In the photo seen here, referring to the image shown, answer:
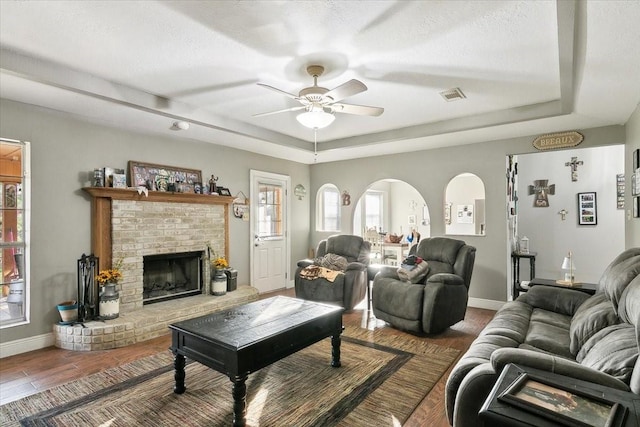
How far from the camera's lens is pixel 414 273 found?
410 cm

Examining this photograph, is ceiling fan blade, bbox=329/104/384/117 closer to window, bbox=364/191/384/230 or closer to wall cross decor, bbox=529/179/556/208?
wall cross decor, bbox=529/179/556/208

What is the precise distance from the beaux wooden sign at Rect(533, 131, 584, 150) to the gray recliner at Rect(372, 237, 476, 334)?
68.1 inches

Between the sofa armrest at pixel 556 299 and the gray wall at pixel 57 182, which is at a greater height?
the gray wall at pixel 57 182

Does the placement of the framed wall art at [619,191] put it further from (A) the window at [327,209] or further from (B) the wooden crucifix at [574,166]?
(A) the window at [327,209]

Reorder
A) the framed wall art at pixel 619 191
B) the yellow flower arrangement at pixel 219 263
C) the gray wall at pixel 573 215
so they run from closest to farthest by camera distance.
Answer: the yellow flower arrangement at pixel 219 263
the framed wall art at pixel 619 191
the gray wall at pixel 573 215

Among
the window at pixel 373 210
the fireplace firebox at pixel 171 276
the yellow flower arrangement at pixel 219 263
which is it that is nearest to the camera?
the fireplace firebox at pixel 171 276

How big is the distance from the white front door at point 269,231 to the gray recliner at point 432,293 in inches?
94.2

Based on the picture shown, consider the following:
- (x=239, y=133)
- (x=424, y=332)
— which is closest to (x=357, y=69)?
(x=239, y=133)

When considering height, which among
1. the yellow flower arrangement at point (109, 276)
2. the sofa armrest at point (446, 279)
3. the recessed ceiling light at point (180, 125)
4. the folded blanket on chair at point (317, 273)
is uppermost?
the recessed ceiling light at point (180, 125)

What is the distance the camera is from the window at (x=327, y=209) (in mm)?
7096

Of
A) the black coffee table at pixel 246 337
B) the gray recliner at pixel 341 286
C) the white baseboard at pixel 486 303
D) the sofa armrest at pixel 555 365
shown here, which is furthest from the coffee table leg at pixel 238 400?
the white baseboard at pixel 486 303

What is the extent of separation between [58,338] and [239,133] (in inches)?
119

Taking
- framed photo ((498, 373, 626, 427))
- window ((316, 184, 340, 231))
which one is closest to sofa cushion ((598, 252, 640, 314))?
framed photo ((498, 373, 626, 427))

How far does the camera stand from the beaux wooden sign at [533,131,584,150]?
4.38 m
